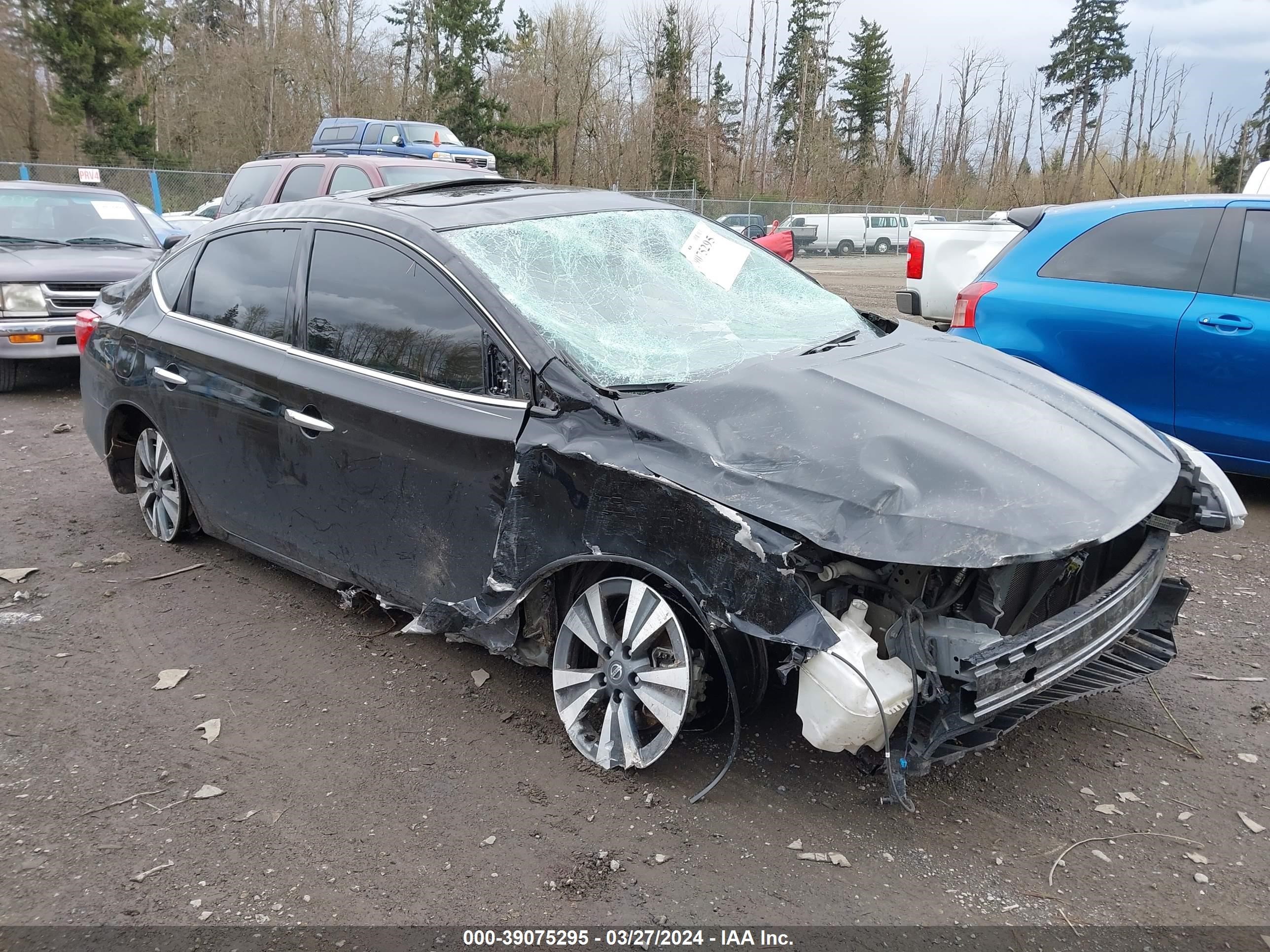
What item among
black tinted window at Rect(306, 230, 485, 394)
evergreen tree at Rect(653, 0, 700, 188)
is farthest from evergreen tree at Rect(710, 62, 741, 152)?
black tinted window at Rect(306, 230, 485, 394)

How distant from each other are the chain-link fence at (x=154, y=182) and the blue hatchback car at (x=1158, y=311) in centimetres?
2625

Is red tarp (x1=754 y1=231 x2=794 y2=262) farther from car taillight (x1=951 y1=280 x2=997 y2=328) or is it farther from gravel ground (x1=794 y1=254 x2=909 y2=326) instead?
car taillight (x1=951 y1=280 x2=997 y2=328)

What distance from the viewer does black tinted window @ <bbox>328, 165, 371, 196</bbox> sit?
963cm

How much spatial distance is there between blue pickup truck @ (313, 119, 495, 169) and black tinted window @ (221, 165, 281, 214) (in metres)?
3.20

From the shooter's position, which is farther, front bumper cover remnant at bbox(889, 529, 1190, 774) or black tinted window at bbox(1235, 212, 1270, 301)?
black tinted window at bbox(1235, 212, 1270, 301)

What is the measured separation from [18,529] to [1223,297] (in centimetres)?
669

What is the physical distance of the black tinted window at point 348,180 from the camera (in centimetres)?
963

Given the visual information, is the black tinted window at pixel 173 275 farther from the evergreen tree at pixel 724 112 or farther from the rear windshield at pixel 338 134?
the evergreen tree at pixel 724 112

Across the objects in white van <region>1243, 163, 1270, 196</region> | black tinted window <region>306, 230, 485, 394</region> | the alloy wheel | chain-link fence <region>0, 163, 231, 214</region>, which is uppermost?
chain-link fence <region>0, 163, 231, 214</region>

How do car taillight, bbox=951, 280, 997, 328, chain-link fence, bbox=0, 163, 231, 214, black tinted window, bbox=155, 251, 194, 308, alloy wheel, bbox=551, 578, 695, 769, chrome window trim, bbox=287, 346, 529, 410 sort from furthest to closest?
chain-link fence, bbox=0, 163, 231, 214, car taillight, bbox=951, 280, 997, 328, black tinted window, bbox=155, 251, 194, 308, chrome window trim, bbox=287, 346, 529, 410, alloy wheel, bbox=551, 578, 695, 769

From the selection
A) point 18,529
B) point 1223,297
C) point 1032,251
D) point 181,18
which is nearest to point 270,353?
point 18,529

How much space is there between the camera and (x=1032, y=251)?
19.7 ft

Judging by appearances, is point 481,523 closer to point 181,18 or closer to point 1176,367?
point 1176,367

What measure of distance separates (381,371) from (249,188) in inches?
319
